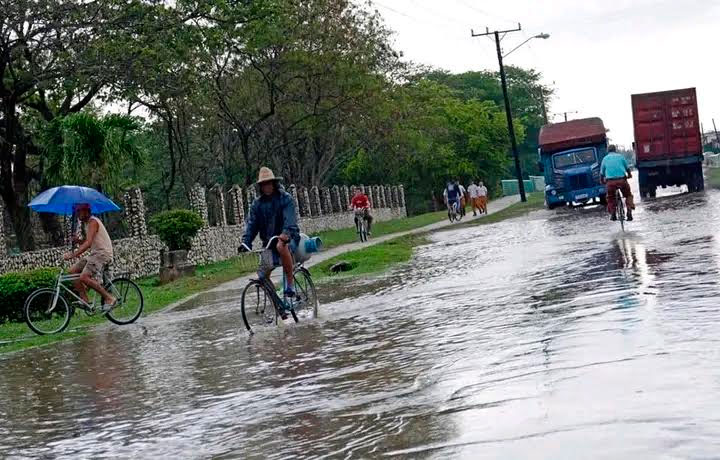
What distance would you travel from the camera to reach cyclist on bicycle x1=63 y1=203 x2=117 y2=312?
1564 cm

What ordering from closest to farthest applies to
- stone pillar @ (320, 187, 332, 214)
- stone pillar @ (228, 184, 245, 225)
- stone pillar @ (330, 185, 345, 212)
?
stone pillar @ (228, 184, 245, 225)
stone pillar @ (320, 187, 332, 214)
stone pillar @ (330, 185, 345, 212)

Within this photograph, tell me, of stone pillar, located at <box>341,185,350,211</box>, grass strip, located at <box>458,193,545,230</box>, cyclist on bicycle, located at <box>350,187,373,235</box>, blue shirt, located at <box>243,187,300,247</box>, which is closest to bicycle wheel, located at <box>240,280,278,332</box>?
blue shirt, located at <box>243,187,300,247</box>

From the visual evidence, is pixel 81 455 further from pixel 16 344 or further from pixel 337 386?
pixel 16 344

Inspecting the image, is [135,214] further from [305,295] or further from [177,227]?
[305,295]

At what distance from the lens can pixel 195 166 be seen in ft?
193

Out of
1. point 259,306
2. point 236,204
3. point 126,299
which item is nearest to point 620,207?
point 126,299

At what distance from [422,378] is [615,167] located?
1568 cm

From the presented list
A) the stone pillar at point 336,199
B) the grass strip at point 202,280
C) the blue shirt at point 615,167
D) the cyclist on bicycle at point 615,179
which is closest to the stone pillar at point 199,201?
the grass strip at point 202,280

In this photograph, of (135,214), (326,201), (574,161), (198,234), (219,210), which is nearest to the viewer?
(135,214)

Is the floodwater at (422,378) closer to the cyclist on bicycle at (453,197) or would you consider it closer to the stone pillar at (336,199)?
the cyclist on bicycle at (453,197)

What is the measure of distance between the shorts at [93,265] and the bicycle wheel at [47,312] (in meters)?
0.53

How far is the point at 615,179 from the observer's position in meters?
22.6

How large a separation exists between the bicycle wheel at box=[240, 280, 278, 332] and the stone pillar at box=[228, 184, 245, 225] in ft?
79.0

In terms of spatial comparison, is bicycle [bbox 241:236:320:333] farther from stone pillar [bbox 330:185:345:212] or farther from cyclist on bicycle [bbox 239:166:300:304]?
stone pillar [bbox 330:185:345:212]
